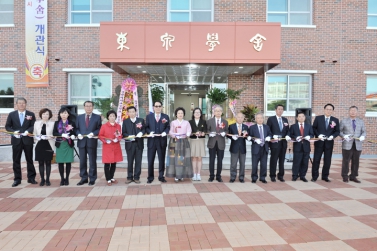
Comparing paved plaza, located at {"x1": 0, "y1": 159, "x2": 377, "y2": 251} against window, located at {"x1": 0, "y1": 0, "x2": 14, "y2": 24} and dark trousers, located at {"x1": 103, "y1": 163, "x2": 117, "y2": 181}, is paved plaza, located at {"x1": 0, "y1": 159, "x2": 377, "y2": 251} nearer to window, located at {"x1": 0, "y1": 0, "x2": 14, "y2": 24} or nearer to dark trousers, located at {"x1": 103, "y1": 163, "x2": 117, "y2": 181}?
dark trousers, located at {"x1": 103, "y1": 163, "x2": 117, "y2": 181}

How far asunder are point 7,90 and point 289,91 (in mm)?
12015

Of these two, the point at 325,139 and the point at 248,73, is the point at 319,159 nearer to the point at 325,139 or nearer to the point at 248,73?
the point at 325,139

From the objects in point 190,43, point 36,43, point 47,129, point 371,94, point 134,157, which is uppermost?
point 36,43

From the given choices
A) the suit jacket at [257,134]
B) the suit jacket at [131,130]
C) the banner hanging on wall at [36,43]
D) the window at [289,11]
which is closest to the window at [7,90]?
the banner hanging on wall at [36,43]

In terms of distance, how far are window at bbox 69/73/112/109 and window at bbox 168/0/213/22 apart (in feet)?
12.7

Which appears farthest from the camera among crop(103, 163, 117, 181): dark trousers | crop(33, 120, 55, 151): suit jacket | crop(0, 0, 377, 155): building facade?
crop(0, 0, 377, 155): building facade

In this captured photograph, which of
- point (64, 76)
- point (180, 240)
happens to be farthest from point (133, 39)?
point (180, 240)

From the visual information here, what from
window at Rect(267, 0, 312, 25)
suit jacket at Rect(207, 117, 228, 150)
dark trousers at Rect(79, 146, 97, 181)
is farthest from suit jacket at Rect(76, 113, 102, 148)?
window at Rect(267, 0, 312, 25)

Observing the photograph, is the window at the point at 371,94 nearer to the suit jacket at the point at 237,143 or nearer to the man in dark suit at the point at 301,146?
the man in dark suit at the point at 301,146

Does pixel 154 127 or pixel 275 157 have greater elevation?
pixel 154 127

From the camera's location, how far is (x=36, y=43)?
12594 millimetres

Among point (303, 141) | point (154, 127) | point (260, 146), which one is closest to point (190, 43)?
point (154, 127)

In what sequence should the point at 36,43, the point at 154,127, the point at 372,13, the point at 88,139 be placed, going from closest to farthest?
1. the point at 88,139
2. the point at 154,127
3. the point at 36,43
4. the point at 372,13

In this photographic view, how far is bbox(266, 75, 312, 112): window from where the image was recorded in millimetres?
13031
